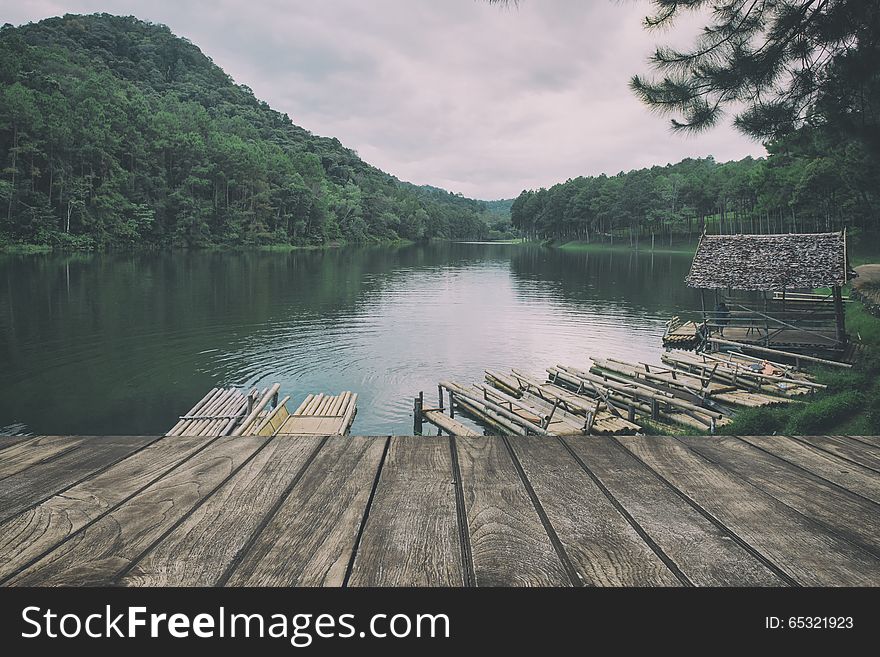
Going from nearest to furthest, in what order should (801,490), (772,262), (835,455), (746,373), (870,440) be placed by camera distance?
(801,490) → (835,455) → (870,440) → (746,373) → (772,262)

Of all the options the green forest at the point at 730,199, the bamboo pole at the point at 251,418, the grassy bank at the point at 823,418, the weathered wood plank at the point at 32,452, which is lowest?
the bamboo pole at the point at 251,418

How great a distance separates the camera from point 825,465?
7.16 ft

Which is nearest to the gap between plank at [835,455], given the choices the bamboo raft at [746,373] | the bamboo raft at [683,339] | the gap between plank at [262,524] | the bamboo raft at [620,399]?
the gap between plank at [262,524]

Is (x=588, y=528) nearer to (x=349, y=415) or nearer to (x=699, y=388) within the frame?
(x=349, y=415)

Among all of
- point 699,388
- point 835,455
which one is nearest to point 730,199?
point 699,388

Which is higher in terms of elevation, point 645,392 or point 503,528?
point 503,528

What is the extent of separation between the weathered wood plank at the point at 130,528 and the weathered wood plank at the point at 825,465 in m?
2.07

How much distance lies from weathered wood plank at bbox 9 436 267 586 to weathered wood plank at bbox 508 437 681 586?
1046 mm

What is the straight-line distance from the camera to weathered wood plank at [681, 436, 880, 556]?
1607 millimetres

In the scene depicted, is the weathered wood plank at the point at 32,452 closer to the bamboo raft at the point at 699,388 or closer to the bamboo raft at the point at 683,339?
the bamboo raft at the point at 699,388

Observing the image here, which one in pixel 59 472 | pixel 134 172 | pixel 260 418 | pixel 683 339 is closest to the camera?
pixel 59 472

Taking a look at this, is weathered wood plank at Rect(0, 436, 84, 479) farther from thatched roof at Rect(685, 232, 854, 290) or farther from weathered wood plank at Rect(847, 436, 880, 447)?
thatched roof at Rect(685, 232, 854, 290)

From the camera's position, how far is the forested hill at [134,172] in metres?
55.5

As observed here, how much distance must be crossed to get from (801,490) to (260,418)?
10326mm
